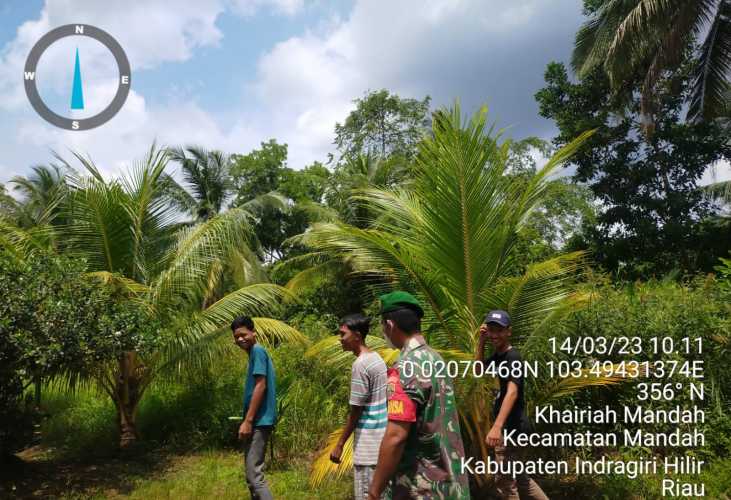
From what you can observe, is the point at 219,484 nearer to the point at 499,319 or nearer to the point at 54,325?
the point at 54,325

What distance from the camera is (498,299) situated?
195 inches

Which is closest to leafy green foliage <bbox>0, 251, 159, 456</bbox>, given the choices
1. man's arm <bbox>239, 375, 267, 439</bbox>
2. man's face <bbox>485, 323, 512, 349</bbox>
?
man's arm <bbox>239, 375, 267, 439</bbox>

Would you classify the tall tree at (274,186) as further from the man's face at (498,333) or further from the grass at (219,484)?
the man's face at (498,333)

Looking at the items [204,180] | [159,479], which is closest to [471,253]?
[159,479]

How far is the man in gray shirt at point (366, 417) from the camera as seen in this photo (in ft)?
10.7

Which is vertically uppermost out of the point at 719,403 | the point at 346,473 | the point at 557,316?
the point at 557,316

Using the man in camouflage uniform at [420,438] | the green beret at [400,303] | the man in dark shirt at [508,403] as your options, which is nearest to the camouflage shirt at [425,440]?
the man in camouflage uniform at [420,438]

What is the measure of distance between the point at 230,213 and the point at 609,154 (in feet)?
39.7

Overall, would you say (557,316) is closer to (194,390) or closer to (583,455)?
(583,455)

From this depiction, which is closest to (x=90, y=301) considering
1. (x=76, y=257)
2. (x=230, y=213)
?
(x=76, y=257)

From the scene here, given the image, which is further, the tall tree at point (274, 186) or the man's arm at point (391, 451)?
the tall tree at point (274, 186)

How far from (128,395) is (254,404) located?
4369mm

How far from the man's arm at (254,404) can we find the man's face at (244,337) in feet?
0.99

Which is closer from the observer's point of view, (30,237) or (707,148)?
(30,237)
